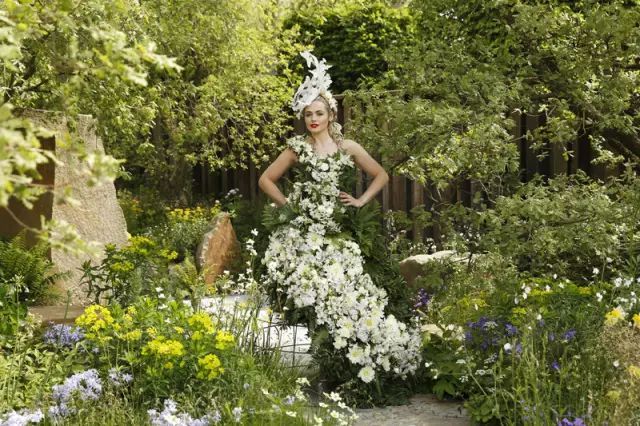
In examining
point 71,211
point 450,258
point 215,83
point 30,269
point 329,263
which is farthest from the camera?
point 215,83

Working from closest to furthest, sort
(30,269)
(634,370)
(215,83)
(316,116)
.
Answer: (634,370) < (316,116) < (30,269) < (215,83)

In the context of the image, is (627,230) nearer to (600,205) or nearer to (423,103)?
(600,205)

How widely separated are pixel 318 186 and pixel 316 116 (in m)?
0.44

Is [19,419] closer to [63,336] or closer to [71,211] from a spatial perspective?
[63,336]

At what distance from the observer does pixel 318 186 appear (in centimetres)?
517

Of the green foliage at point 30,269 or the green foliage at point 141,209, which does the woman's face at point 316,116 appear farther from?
the green foliage at point 141,209

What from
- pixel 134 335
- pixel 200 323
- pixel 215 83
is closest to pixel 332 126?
pixel 200 323

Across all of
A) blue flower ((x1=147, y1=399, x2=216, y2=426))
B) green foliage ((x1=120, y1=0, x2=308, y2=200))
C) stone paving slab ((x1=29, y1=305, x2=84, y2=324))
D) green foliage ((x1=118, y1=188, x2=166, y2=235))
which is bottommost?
blue flower ((x1=147, y1=399, x2=216, y2=426))

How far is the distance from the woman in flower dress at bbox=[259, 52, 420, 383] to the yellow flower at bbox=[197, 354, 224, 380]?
0.89 m

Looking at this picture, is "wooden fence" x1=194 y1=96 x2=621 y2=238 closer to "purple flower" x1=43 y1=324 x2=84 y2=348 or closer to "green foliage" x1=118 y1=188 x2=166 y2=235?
"green foliage" x1=118 y1=188 x2=166 y2=235

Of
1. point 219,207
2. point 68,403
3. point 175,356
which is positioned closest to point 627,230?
point 175,356

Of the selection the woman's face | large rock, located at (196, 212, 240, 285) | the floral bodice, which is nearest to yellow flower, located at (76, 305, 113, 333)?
the floral bodice

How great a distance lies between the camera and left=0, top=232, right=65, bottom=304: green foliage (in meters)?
6.52

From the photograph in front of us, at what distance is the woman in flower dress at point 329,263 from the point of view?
4941 millimetres
